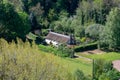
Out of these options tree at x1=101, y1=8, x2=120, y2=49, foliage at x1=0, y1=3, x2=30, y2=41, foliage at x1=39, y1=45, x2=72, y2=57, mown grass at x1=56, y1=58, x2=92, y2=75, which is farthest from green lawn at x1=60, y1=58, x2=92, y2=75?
foliage at x1=0, y1=3, x2=30, y2=41

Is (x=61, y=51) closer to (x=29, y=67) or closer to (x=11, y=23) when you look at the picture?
(x=11, y=23)

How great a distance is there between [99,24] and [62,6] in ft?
40.5

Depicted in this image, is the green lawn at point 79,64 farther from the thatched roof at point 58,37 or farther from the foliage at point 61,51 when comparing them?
the thatched roof at point 58,37

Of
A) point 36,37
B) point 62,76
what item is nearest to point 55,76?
point 62,76

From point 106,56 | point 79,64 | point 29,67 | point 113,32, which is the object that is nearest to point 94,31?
point 113,32

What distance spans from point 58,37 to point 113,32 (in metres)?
8.75

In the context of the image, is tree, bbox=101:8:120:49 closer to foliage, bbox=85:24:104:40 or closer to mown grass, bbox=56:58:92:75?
foliage, bbox=85:24:104:40

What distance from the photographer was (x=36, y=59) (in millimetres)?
25125

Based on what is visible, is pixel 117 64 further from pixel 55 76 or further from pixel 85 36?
pixel 55 76

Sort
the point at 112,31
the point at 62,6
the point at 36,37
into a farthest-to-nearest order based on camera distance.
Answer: the point at 62,6 < the point at 36,37 < the point at 112,31

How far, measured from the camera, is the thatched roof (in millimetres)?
51825

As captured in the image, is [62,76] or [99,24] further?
[99,24]

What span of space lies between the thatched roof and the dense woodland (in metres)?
1.65

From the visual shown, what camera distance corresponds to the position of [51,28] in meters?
60.8
